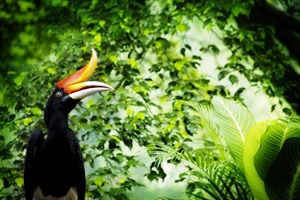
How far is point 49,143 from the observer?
2309 mm

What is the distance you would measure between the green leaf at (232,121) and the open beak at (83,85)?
738 millimetres

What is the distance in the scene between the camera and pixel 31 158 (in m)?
2.40

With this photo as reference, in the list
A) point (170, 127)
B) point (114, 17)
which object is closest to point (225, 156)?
point (170, 127)

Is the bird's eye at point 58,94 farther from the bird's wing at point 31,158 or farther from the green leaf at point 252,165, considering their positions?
the green leaf at point 252,165

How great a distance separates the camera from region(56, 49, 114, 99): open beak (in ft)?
7.31

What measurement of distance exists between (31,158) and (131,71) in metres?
1.17

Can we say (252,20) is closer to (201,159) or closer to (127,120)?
(127,120)

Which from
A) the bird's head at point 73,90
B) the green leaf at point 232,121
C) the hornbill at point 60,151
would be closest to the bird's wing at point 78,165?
the hornbill at point 60,151

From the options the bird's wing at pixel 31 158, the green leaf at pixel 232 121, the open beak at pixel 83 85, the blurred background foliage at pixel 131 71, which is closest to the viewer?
the open beak at pixel 83 85

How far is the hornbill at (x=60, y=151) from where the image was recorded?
7.55ft

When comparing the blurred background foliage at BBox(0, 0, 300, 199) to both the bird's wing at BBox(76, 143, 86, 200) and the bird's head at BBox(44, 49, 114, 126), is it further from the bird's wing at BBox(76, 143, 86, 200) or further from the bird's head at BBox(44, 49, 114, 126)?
the bird's head at BBox(44, 49, 114, 126)

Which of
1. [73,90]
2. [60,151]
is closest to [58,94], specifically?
[73,90]

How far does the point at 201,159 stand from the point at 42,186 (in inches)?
32.0

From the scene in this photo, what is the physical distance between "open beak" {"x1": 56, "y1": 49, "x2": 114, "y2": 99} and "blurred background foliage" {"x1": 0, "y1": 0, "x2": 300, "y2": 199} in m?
0.54
